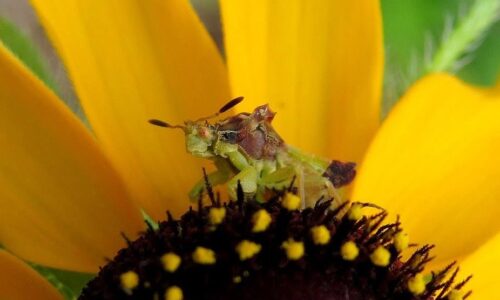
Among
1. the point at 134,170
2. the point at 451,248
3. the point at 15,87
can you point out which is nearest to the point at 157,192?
the point at 134,170

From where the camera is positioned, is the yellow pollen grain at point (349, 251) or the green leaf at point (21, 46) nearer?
the yellow pollen grain at point (349, 251)

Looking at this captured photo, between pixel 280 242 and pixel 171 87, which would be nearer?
pixel 280 242

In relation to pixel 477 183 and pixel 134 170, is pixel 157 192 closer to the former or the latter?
pixel 134 170

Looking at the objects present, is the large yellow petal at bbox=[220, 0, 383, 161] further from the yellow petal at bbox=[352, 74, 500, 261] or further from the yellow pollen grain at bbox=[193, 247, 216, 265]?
the yellow pollen grain at bbox=[193, 247, 216, 265]

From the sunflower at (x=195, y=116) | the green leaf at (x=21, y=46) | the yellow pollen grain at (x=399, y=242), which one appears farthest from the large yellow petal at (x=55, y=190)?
the yellow pollen grain at (x=399, y=242)

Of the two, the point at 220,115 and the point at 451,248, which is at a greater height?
the point at 220,115

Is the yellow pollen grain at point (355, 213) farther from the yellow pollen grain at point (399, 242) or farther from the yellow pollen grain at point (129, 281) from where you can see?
the yellow pollen grain at point (129, 281)

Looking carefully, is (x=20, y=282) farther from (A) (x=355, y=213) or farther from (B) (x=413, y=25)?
(B) (x=413, y=25)
